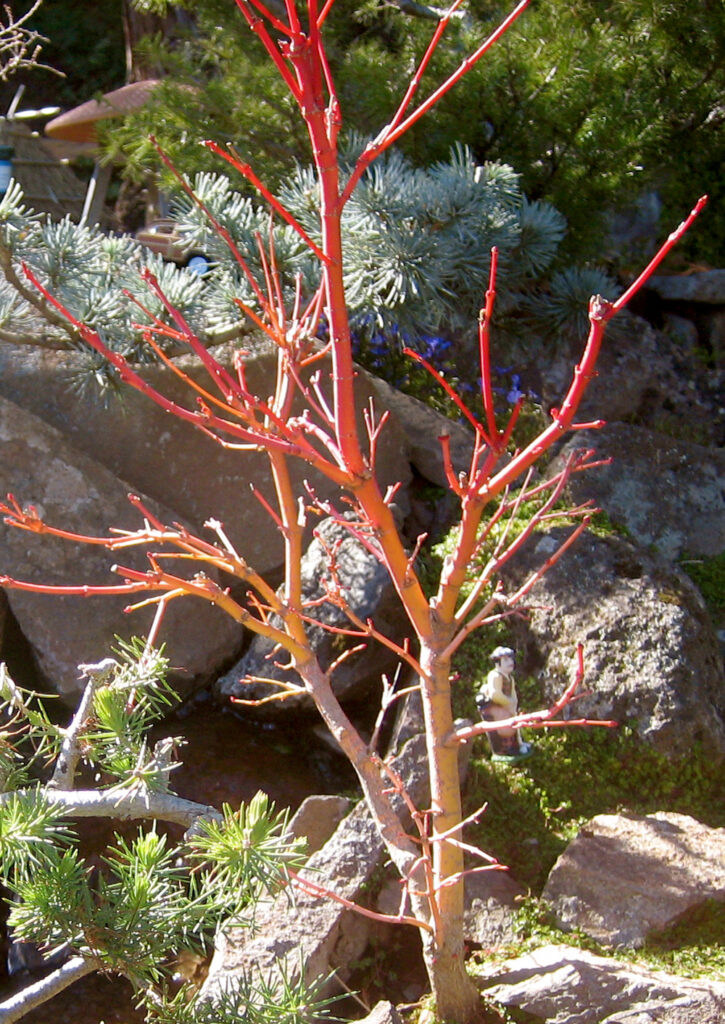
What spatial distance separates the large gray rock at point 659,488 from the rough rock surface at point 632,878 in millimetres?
1287

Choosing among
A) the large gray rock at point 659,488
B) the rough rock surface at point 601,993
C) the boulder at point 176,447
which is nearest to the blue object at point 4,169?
the boulder at point 176,447

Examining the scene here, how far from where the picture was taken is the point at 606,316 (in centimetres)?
114

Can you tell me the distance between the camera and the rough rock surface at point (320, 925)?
2.22 m

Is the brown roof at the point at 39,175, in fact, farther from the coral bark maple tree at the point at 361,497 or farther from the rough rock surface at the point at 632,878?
the rough rock surface at the point at 632,878

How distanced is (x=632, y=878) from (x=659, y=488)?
170cm

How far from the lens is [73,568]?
10.6 feet

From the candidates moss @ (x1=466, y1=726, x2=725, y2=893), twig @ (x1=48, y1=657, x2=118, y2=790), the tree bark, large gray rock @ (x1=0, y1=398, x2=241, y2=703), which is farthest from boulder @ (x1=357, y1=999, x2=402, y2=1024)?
large gray rock @ (x1=0, y1=398, x2=241, y2=703)

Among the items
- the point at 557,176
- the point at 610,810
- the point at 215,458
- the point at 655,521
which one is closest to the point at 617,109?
the point at 557,176

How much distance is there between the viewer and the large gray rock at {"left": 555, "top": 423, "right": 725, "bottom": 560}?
3539 mm

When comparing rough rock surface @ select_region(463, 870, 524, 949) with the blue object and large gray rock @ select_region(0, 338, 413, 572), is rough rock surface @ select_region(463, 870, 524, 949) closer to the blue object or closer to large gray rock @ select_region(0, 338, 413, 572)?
large gray rock @ select_region(0, 338, 413, 572)

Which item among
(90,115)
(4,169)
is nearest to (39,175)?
(90,115)

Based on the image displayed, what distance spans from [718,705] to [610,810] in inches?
18.5

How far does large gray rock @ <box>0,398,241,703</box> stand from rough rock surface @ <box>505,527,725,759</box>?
110cm

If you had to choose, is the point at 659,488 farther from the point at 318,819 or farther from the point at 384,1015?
the point at 384,1015
